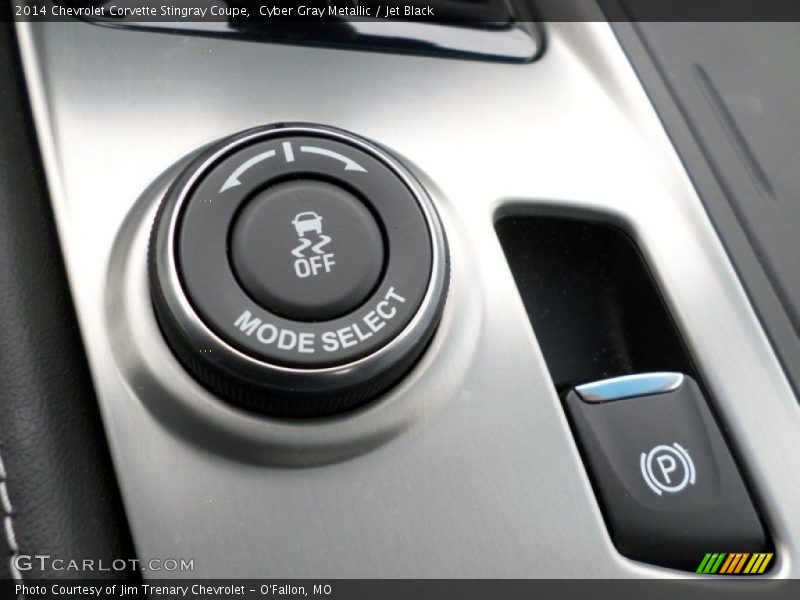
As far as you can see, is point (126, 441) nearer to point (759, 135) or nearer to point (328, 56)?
point (328, 56)

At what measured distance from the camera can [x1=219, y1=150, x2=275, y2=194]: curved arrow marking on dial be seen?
481 millimetres

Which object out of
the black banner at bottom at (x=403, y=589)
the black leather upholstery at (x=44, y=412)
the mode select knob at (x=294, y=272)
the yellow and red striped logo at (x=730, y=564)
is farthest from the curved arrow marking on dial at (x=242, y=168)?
the yellow and red striped logo at (x=730, y=564)

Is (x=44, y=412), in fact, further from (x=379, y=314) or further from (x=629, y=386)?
(x=629, y=386)

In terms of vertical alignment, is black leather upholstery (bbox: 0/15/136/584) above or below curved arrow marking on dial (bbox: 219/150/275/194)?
below

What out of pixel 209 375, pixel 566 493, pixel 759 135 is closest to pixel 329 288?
pixel 209 375

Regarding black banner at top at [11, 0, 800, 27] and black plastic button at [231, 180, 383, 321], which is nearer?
black plastic button at [231, 180, 383, 321]

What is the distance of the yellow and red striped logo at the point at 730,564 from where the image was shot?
1.68 ft

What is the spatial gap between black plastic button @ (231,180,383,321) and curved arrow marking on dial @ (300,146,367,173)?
Answer: 0.05ft

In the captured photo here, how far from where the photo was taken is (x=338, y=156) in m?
0.50

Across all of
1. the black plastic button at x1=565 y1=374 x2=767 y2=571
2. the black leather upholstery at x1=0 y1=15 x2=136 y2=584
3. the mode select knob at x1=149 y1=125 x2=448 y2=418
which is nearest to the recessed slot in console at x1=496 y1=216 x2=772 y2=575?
the black plastic button at x1=565 y1=374 x2=767 y2=571

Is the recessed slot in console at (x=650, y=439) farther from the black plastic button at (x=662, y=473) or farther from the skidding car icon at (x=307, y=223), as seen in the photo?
the skidding car icon at (x=307, y=223)

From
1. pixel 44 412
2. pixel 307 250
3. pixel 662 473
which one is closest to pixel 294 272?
pixel 307 250

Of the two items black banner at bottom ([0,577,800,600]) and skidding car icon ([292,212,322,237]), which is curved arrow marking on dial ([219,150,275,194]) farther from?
black banner at bottom ([0,577,800,600])

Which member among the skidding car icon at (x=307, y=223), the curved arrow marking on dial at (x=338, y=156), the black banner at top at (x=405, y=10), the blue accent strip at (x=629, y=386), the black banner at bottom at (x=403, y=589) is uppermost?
the black banner at top at (x=405, y=10)
